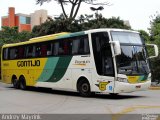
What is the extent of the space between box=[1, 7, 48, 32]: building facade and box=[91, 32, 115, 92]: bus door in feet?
286

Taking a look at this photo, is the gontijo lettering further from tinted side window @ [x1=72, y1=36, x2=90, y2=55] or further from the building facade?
the building facade

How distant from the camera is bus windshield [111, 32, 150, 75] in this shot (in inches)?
730

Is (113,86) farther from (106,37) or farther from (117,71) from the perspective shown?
(106,37)

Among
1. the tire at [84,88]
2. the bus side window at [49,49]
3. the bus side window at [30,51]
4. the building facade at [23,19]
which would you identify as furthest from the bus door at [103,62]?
the building facade at [23,19]

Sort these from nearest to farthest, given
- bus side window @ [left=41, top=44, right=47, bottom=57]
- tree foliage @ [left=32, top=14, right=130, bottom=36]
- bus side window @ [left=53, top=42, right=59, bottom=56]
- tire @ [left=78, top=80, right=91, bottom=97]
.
Answer: 1. tire @ [left=78, top=80, right=91, bottom=97]
2. bus side window @ [left=53, top=42, right=59, bottom=56]
3. bus side window @ [left=41, top=44, right=47, bottom=57]
4. tree foliage @ [left=32, top=14, right=130, bottom=36]

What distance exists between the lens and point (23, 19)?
11019cm

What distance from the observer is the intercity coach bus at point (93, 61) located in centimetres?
1850

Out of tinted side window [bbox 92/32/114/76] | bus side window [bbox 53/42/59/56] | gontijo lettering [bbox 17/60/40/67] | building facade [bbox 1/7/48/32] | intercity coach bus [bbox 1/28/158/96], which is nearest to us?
intercity coach bus [bbox 1/28/158/96]

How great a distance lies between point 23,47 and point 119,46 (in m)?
9.75

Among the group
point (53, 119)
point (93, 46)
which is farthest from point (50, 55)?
point (53, 119)

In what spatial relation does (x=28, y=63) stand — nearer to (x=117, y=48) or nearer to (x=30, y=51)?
(x=30, y=51)

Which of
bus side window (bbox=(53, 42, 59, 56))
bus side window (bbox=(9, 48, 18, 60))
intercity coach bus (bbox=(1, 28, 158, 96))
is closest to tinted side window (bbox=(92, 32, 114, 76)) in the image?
intercity coach bus (bbox=(1, 28, 158, 96))

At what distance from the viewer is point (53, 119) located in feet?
40.5

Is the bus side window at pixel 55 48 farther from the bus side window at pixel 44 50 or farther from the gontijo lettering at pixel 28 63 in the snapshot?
the gontijo lettering at pixel 28 63
